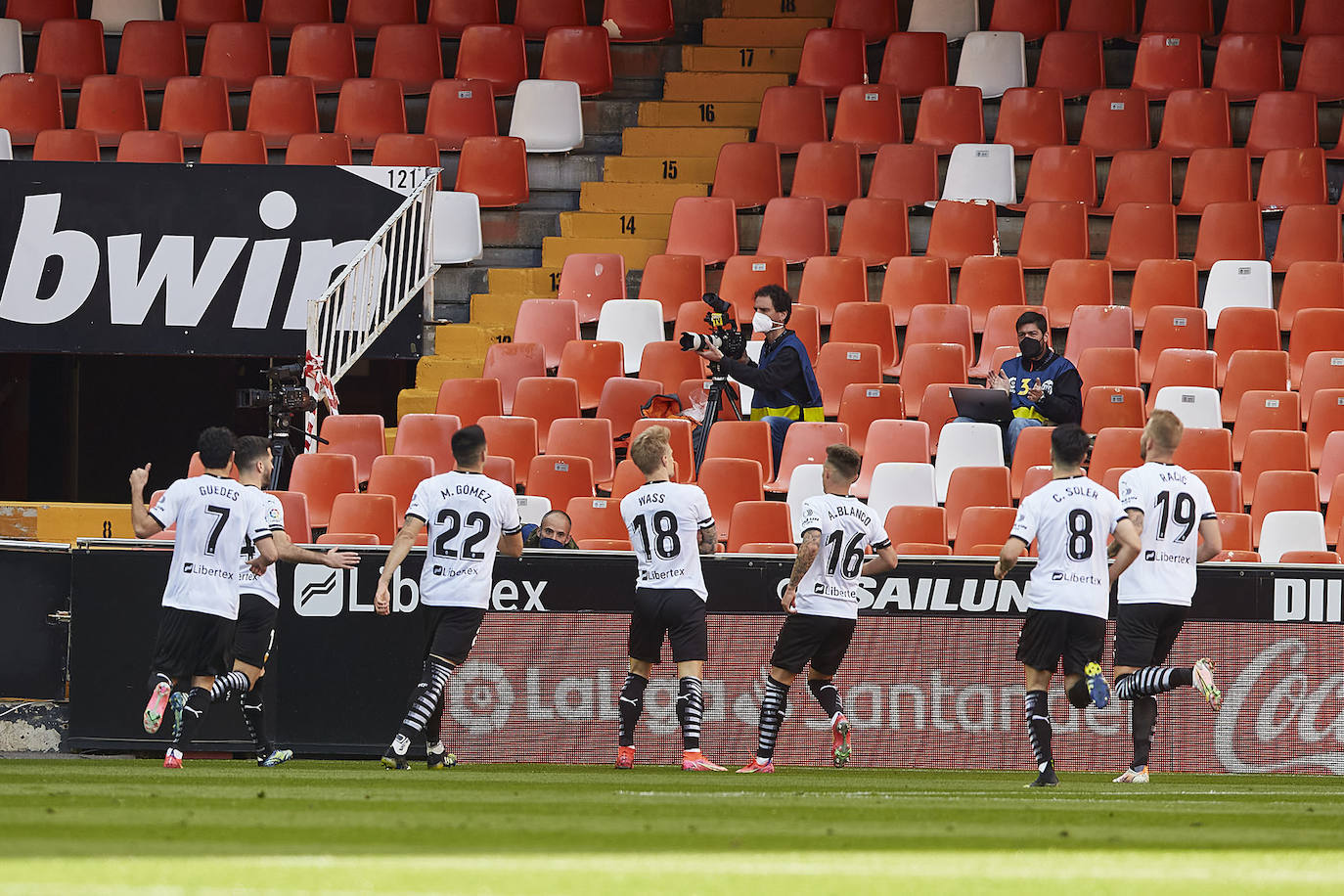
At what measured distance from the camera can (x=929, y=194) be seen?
48.2 ft

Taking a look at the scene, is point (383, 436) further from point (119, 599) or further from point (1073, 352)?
point (1073, 352)

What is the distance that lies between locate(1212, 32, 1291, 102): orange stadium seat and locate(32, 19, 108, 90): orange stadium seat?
34.7ft

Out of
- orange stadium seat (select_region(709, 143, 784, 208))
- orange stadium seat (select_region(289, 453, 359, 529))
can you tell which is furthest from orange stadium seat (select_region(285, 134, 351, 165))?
orange stadium seat (select_region(289, 453, 359, 529))

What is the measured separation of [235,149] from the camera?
1533cm

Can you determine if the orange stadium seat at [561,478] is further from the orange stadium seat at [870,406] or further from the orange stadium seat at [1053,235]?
the orange stadium seat at [1053,235]

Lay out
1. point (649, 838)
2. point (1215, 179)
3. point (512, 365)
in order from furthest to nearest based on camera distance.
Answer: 1. point (1215, 179)
2. point (512, 365)
3. point (649, 838)

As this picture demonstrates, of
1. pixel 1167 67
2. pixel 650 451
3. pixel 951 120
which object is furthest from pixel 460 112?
pixel 650 451

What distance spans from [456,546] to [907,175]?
7.21 meters

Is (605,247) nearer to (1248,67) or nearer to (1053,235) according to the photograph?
(1053,235)

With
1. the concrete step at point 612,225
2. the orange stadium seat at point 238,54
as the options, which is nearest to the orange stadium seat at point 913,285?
the concrete step at point 612,225

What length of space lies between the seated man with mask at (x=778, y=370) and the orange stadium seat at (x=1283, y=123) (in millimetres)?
5304

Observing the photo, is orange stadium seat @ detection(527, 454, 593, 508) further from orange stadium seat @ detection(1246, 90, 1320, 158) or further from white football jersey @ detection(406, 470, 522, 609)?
orange stadium seat @ detection(1246, 90, 1320, 158)

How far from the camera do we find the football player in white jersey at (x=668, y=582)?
9.00m

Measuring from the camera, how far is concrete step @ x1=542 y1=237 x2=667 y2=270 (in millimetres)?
14836
